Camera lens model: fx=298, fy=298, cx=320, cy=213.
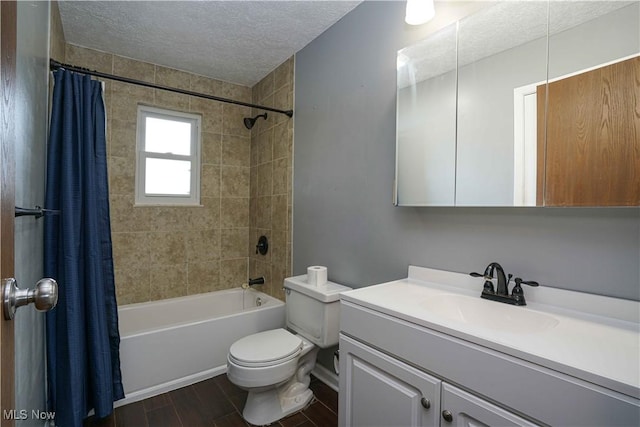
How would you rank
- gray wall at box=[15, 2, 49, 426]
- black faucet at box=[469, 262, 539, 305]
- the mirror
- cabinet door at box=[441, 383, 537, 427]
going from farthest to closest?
the mirror, black faucet at box=[469, 262, 539, 305], gray wall at box=[15, 2, 49, 426], cabinet door at box=[441, 383, 537, 427]

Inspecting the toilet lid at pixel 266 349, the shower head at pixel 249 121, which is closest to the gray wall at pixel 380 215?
the toilet lid at pixel 266 349

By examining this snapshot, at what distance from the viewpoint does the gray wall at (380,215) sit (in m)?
1.05

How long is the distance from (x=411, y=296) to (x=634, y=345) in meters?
0.67

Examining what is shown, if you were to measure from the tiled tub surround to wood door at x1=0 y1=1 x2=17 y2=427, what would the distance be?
6.62ft

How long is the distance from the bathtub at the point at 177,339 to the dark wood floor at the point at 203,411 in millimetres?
97

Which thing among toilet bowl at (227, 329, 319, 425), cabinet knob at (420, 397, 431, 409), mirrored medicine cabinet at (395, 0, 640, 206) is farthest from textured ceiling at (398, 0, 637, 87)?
toilet bowl at (227, 329, 319, 425)

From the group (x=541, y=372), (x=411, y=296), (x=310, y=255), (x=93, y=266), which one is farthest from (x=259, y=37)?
(x=541, y=372)

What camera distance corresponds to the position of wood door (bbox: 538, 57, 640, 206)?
953 mm

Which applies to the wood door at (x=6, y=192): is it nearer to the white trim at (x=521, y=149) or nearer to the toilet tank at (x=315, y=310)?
the toilet tank at (x=315, y=310)

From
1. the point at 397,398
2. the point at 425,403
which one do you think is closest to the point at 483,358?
the point at 425,403

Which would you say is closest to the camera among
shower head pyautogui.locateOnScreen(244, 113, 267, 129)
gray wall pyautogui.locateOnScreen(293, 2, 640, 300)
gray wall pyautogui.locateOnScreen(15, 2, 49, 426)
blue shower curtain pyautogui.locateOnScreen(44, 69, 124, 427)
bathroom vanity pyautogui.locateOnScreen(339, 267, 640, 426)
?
bathroom vanity pyautogui.locateOnScreen(339, 267, 640, 426)

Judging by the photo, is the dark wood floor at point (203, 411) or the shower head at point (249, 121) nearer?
the dark wood floor at point (203, 411)

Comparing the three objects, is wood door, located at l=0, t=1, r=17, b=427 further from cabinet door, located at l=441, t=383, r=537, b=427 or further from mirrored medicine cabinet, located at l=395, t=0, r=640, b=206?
mirrored medicine cabinet, located at l=395, t=0, r=640, b=206

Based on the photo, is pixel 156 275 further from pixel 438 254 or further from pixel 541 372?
pixel 541 372
